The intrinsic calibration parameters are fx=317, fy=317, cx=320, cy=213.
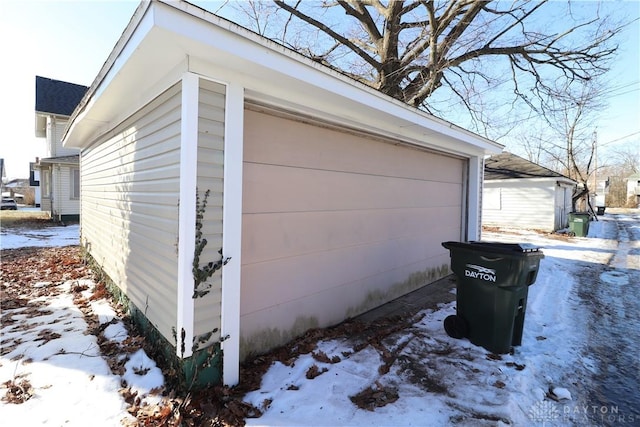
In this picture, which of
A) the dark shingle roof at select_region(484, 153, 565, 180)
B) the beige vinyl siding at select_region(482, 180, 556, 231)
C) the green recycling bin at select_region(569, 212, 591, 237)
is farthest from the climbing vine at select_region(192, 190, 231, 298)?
the beige vinyl siding at select_region(482, 180, 556, 231)

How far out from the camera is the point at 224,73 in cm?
246

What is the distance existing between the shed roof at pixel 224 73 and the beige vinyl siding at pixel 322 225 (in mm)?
252

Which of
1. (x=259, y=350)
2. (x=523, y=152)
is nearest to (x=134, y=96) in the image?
(x=259, y=350)

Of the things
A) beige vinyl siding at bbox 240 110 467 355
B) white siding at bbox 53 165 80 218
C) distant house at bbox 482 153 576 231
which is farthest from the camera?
distant house at bbox 482 153 576 231

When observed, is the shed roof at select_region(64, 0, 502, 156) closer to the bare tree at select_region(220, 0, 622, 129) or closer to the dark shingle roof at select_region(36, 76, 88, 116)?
the bare tree at select_region(220, 0, 622, 129)

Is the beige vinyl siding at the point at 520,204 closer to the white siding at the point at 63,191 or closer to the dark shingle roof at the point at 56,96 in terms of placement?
the white siding at the point at 63,191

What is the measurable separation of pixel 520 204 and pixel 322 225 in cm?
1598

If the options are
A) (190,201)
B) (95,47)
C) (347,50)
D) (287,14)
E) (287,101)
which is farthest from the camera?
(347,50)

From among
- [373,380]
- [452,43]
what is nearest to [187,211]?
[373,380]

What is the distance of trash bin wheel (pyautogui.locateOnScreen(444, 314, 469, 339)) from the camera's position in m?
3.43

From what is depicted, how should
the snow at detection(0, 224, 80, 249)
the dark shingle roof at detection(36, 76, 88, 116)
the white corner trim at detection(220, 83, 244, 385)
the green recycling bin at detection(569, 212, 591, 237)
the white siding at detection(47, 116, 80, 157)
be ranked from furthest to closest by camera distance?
1. the dark shingle roof at detection(36, 76, 88, 116)
2. the white siding at detection(47, 116, 80, 157)
3. the green recycling bin at detection(569, 212, 591, 237)
4. the snow at detection(0, 224, 80, 249)
5. the white corner trim at detection(220, 83, 244, 385)

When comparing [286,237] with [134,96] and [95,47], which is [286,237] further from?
[95,47]

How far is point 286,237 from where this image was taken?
329 cm

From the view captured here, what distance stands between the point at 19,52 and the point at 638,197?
6256cm
